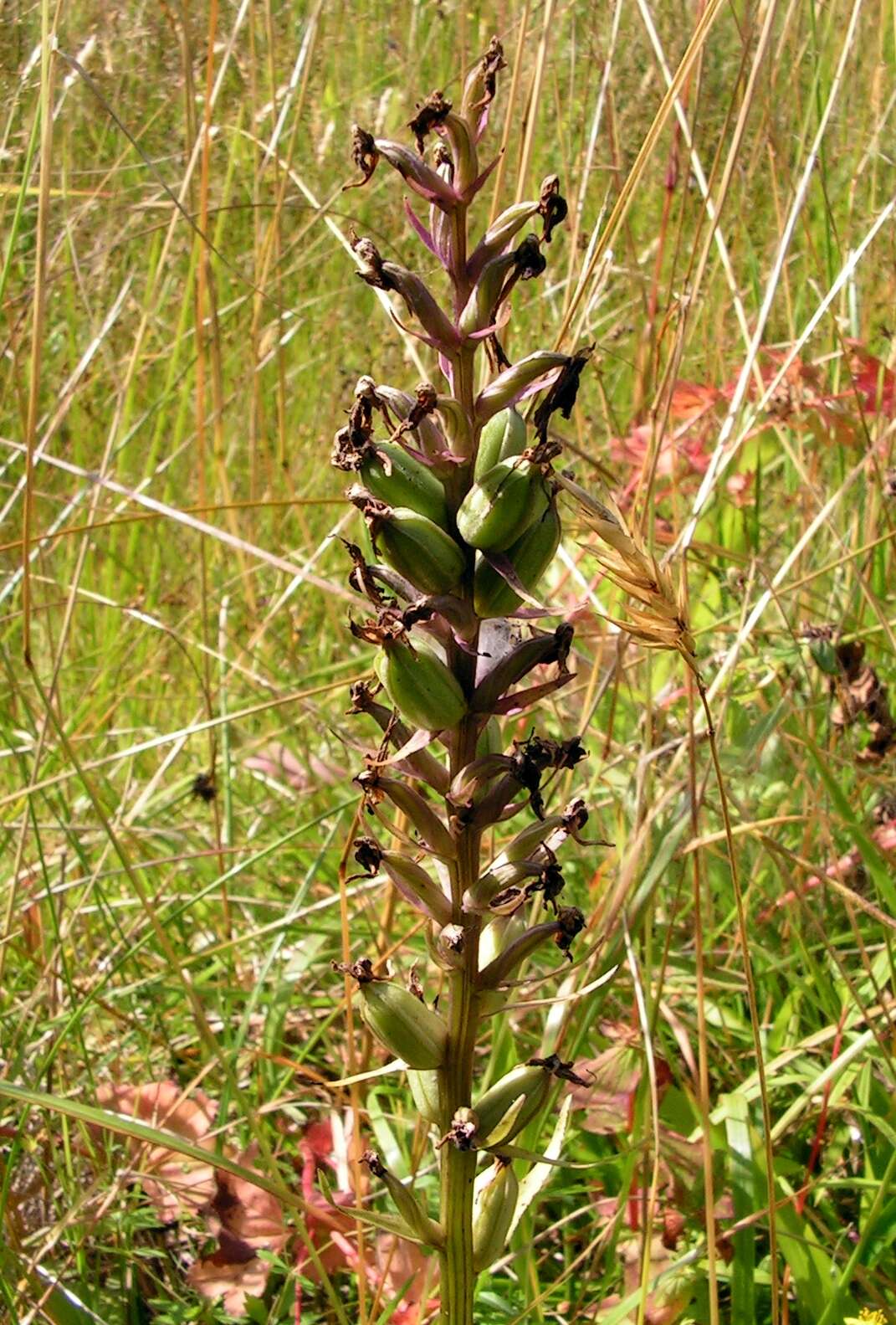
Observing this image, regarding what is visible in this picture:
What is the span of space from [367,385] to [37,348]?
0.57 metres

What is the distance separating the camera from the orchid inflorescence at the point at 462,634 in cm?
102

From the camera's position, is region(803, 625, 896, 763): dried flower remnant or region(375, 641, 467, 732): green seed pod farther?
region(803, 625, 896, 763): dried flower remnant

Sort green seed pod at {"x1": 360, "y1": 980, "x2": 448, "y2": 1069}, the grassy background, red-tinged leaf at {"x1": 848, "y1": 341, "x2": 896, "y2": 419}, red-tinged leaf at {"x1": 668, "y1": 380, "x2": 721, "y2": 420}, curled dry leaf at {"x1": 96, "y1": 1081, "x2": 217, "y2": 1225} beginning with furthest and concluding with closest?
1. red-tinged leaf at {"x1": 668, "y1": 380, "x2": 721, "y2": 420}
2. red-tinged leaf at {"x1": 848, "y1": 341, "x2": 896, "y2": 419}
3. curled dry leaf at {"x1": 96, "y1": 1081, "x2": 217, "y2": 1225}
4. the grassy background
5. green seed pod at {"x1": 360, "y1": 980, "x2": 448, "y2": 1069}

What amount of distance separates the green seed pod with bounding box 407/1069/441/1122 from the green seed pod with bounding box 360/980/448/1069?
2 cm

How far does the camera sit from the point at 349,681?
1.84 metres

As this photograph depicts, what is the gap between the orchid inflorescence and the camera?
102 centimetres

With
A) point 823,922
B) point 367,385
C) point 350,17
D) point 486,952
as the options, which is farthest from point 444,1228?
point 350,17

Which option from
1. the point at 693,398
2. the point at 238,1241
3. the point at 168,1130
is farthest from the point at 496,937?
the point at 693,398

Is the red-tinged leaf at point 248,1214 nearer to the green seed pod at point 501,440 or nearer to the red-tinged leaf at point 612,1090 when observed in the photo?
the red-tinged leaf at point 612,1090

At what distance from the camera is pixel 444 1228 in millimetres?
1167

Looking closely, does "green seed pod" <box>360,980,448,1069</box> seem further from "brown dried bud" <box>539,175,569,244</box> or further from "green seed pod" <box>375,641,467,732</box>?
"brown dried bud" <box>539,175,569,244</box>

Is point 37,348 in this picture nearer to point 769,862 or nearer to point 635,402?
point 769,862

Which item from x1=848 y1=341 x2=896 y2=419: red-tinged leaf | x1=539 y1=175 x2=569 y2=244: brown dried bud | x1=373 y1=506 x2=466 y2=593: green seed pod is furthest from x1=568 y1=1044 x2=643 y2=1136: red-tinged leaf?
x1=848 y1=341 x2=896 y2=419: red-tinged leaf

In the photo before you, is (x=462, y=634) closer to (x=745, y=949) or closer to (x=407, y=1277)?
(x=745, y=949)
